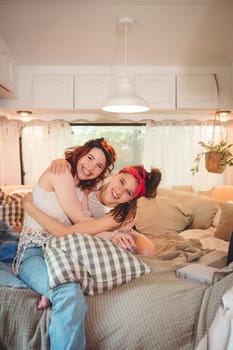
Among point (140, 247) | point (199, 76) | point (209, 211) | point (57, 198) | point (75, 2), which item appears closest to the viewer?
point (57, 198)

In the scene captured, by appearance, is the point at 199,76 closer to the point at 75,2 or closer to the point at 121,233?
the point at 75,2

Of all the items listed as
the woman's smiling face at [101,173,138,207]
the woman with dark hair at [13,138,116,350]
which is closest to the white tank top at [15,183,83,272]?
the woman with dark hair at [13,138,116,350]

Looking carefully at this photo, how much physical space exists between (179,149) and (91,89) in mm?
1034

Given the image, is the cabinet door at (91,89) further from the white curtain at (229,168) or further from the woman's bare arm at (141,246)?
the woman's bare arm at (141,246)

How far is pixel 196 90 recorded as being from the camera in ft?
9.45

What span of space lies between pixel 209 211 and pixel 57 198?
4.96 ft

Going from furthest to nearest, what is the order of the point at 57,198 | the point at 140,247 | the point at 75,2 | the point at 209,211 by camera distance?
the point at 209,211
the point at 75,2
the point at 140,247
the point at 57,198

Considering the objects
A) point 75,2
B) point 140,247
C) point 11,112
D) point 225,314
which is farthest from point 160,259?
point 11,112

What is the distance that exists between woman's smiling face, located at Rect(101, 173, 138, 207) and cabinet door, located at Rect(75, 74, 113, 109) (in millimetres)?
1575

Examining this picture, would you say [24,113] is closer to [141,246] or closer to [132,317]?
[141,246]

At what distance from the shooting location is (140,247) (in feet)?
5.25

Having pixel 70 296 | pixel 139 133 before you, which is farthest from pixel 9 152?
pixel 70 296

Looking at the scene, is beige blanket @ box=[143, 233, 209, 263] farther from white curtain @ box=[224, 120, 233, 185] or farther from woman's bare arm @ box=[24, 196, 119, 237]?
white curtain @ box=[224, 120, 233, 185]

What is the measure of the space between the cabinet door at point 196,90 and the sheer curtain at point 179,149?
0.27 meters
